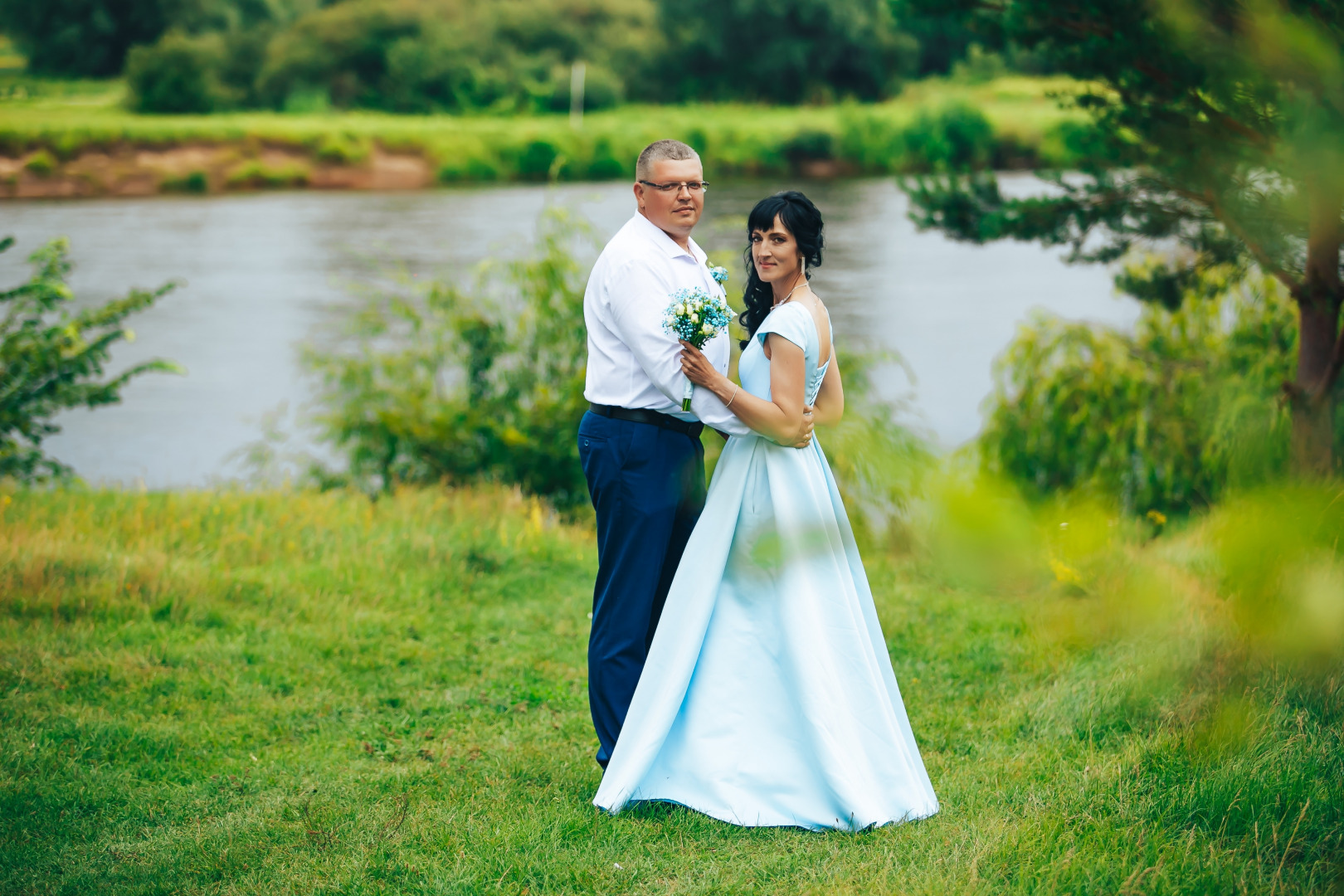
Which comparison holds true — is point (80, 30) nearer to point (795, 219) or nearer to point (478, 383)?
point (478, 383)

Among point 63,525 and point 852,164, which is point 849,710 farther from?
point 852,164

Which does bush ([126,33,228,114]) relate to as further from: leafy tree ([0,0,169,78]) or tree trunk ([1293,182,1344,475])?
tree trunk ([1293,182,1344,475])

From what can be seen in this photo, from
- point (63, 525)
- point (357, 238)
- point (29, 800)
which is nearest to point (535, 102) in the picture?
point (357, 238)

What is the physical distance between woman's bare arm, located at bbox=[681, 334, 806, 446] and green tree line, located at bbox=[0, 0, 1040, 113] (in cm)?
4038

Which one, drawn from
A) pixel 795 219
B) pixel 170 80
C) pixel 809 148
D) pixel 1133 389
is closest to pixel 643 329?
pixel 795 219

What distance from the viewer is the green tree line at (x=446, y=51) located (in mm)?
43281

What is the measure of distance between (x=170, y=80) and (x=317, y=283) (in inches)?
1026

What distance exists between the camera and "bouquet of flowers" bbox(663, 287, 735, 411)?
118 inches

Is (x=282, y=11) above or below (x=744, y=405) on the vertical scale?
above

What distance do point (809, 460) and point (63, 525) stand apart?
5061 millimetres

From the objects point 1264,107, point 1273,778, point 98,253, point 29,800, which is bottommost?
point 98,253

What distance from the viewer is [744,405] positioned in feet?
10.3

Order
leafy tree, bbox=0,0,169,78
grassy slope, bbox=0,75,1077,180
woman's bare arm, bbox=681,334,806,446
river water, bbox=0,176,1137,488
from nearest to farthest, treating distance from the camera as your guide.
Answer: woman's bare arm, bbox=681,334,806,446 → river water, bbox=0,176,1137,488 → grassy slope, bbox=0,75,1077,180 → leafy tree, bbox=0,0,169,78

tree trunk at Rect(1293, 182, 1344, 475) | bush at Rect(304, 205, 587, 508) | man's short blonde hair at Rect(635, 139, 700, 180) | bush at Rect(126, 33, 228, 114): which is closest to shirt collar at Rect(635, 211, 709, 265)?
man's short blonde hair at Rect(635, 139, 700, 180)
